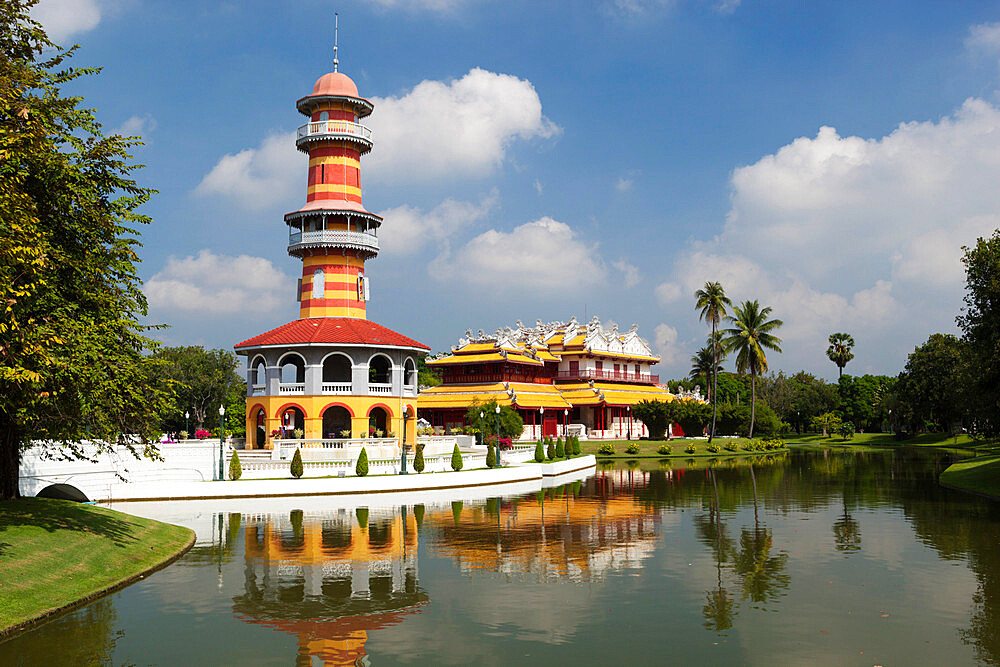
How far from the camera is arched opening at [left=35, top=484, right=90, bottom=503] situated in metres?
30.9

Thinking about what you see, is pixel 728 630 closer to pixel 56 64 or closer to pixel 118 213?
pixel 118 213

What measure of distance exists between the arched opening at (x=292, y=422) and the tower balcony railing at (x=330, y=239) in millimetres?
11283

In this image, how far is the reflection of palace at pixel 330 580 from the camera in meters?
15.2

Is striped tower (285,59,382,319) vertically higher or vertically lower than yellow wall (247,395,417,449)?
higher

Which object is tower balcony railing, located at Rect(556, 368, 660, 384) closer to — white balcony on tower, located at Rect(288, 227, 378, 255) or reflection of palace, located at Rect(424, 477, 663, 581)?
white balcony on tower, located at Rect(288, 227, 378, 255)

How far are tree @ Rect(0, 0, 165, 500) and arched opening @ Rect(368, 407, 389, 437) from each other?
1206 inches

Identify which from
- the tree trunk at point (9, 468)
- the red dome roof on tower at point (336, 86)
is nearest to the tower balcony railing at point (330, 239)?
the red dome roof on tower at point (336, 86)

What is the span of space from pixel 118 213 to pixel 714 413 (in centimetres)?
7071

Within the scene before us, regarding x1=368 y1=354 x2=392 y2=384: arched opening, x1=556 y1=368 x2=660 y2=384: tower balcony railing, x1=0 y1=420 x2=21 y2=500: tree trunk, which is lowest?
x1=0 y1=420 x2=21 y2=500: tree trunk

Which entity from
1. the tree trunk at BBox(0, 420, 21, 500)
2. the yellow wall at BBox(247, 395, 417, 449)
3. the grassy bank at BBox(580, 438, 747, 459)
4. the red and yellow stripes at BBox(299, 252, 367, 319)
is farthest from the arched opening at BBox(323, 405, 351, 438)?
the tree trunk at BBox(0, 420, 21, 500)

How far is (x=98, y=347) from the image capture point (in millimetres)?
19578

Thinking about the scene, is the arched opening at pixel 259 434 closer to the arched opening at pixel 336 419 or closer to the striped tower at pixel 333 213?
the arched opening at pixel 336 419

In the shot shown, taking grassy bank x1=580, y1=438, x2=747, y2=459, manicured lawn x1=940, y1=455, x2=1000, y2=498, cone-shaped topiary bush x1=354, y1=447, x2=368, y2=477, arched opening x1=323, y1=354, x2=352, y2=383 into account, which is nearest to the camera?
manicured lawn x1=940, y1=455, x2=1000, y2=498

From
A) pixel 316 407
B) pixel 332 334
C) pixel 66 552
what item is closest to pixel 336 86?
pixel 332 334
